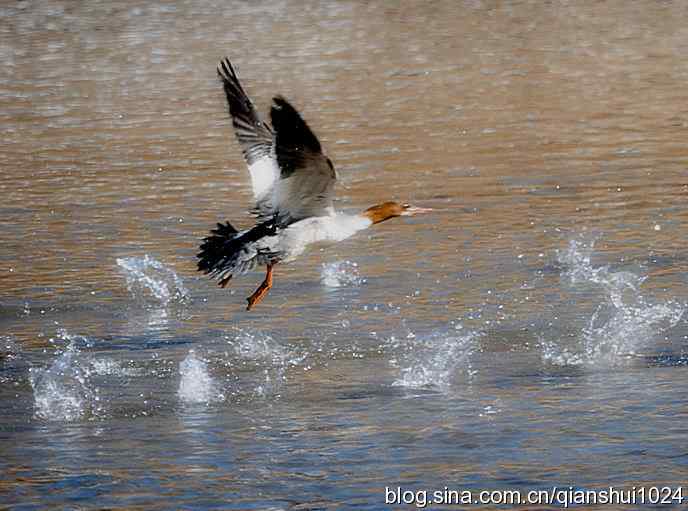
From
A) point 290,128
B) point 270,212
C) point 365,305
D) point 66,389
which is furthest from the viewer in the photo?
point 365,305

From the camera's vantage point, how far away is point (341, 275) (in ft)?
33.4

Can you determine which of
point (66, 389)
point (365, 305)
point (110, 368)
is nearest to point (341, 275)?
point (365, 305)

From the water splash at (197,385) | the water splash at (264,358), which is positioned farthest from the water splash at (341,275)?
the water splash at (197,385)

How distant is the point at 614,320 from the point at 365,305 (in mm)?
1639

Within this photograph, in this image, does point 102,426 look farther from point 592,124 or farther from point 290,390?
point 592,124

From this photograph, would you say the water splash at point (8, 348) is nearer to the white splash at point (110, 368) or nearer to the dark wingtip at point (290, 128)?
the white splash at point (110, 368)

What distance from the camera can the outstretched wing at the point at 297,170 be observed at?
730cm

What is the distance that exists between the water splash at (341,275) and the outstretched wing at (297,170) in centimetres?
179

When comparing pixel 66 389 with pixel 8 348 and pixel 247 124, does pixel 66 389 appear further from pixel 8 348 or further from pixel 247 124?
pixel 247 124

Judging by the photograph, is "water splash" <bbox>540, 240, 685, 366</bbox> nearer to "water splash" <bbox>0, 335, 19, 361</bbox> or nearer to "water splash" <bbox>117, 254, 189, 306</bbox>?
"water splash" <bbox>117, 254, 189, 306</bbox>

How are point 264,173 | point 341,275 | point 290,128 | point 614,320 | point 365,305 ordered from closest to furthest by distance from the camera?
point 290,128
point 264,173
point 614,320
point 365,305
point 341,275

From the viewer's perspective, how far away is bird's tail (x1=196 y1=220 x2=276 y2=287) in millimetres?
8250

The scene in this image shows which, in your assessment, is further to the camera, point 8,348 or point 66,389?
point 8,348


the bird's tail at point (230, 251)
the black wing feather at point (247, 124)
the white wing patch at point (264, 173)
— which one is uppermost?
the black wing feather at point (247, 124)
